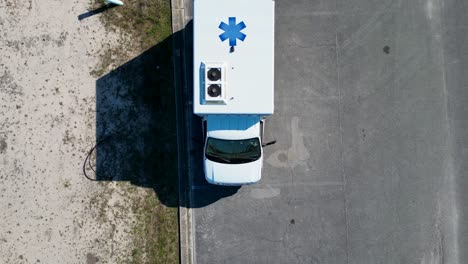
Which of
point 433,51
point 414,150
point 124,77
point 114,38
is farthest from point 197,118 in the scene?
point 433,51

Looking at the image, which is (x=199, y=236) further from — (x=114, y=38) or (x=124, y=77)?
(x=114, y=38)

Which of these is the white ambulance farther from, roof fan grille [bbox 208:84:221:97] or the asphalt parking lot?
the asphalt parking lot

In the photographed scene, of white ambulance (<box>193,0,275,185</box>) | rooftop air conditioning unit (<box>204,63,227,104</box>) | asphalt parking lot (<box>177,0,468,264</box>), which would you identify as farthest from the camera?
asphalt parking lot (<box>177,0,468,264</box>)

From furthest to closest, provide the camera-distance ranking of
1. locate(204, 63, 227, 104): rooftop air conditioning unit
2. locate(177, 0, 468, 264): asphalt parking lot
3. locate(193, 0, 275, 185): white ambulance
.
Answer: locate(177, 0, 468, 264): asphalt parking lot < locate(193, 0, 275, 185): white ambulance < locate(204, 63, 227, 104): rooftop air conditioning unit

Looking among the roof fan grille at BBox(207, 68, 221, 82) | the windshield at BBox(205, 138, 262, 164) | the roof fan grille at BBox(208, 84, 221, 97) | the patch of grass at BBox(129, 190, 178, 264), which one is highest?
the roof fan grille at BBox(207, 68, 221, 82)

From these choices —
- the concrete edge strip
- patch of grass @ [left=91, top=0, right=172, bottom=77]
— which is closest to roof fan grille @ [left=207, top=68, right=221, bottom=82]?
the concrete edge strip

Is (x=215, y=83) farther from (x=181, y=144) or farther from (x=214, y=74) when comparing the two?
(x=181, y=144)

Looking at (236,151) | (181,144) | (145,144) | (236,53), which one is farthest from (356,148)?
(145,144)

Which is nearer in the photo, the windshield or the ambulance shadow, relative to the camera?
the windshield

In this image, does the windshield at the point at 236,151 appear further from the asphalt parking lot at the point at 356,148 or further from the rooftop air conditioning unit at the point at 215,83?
the rooftop air conditioning unit at the point at 215,83
